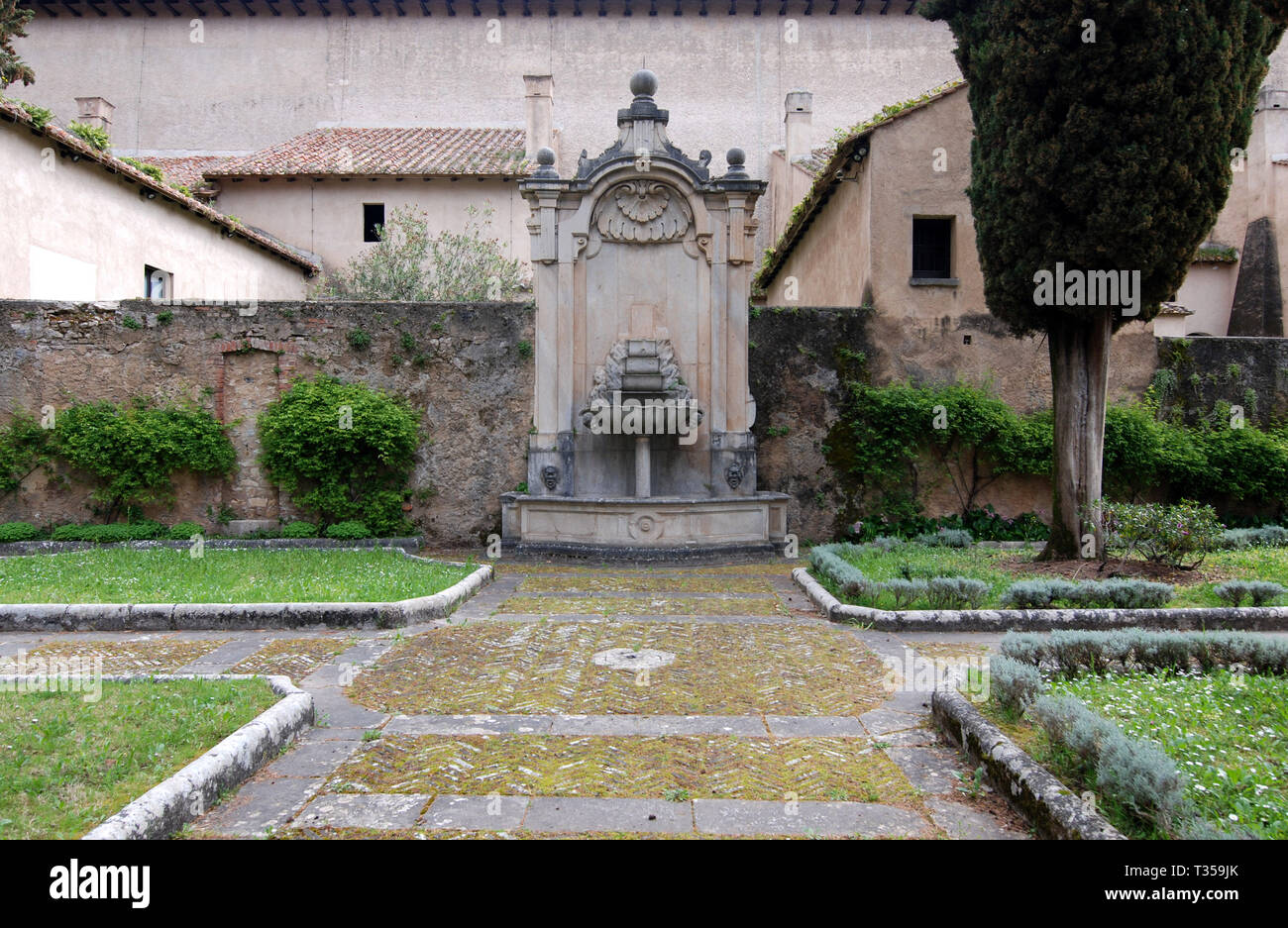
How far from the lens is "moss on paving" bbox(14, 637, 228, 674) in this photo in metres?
6.27

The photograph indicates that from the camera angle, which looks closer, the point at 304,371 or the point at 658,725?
the point at 658,725

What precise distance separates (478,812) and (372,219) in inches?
841

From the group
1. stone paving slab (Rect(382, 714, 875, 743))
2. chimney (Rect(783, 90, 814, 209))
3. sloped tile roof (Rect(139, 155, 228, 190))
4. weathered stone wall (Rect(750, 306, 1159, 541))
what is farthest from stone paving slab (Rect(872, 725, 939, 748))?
sloped tile roof (Rect(139, 155, 228, 190))

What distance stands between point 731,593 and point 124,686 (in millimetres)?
6063

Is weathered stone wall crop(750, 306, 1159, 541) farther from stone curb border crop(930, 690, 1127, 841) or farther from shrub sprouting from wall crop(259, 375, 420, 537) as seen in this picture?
stone curb border crop(930, 690, 1127, 841)

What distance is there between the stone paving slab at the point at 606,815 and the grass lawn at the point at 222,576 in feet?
15.1

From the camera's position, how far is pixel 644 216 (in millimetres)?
13281

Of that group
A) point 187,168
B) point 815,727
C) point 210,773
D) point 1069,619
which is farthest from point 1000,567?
point 187,168

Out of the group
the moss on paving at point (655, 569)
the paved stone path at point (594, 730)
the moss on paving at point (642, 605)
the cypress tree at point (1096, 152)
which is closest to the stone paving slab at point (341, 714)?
the paved stone path at point (594, 730)

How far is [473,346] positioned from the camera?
14.0m

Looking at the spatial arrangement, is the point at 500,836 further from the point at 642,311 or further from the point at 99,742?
the point at 642,311

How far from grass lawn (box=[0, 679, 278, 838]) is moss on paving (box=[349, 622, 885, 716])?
3.21ft

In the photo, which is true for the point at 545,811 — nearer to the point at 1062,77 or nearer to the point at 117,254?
the point at 1062,77
